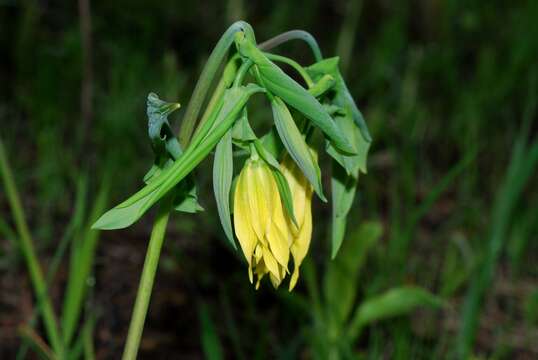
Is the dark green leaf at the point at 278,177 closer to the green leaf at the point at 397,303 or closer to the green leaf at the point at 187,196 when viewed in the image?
the green leaf at the point at 187,196

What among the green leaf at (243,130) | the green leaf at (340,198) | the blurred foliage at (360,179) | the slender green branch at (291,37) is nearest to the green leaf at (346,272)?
the blurred foliage at (360,179)

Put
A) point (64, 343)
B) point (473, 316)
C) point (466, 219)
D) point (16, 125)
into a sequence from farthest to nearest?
point (16, 125) → point (466, 219) → point (473, 316) → point (64, 343)

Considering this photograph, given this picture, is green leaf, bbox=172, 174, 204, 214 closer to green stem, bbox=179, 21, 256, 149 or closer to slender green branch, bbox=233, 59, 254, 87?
green stem, bbox=179, 21, 256, 149

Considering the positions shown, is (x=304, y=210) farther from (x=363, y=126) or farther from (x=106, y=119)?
(x=106, y=119)

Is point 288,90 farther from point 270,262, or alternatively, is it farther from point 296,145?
point 270,262

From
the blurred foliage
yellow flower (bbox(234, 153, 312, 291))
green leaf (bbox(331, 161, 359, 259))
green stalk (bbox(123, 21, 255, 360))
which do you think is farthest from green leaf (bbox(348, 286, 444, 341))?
green stalk (bbox(123, 21, 255, 360))

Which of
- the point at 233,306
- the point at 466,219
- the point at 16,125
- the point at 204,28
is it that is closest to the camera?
the point at 233,306

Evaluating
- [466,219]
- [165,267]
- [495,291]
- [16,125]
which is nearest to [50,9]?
[16,125]
